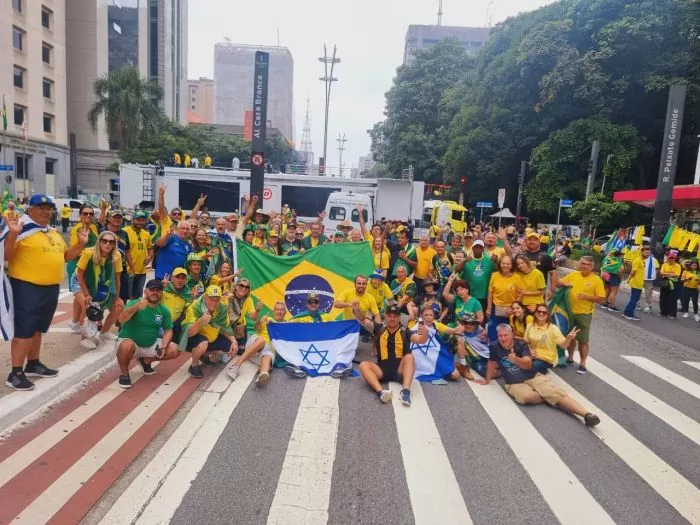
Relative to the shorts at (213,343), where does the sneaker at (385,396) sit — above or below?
below

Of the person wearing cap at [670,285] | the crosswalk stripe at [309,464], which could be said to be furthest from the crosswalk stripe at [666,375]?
the crosswalk stripe at [309,464]

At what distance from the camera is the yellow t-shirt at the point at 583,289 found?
7.18 meters

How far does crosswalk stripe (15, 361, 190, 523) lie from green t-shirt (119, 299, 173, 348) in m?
0.60

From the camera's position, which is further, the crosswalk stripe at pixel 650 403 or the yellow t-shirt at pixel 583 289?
the yellow t-shirt at pixel 583 289

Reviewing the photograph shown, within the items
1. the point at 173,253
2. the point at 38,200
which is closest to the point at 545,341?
the point at 173,253

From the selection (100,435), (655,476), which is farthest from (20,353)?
Result: (655,476)

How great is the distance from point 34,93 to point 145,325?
140 feet

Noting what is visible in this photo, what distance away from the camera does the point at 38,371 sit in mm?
5660

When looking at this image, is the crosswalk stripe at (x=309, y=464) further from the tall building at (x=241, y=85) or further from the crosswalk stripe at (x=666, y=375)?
the tall building at (x=241, y=85)

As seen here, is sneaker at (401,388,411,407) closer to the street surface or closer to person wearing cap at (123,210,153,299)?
the street surface

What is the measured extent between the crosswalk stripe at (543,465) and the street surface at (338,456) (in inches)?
0.7

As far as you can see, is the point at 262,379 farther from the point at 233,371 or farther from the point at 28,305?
the point at 28,305

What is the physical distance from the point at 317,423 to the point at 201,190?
20191 millimetres

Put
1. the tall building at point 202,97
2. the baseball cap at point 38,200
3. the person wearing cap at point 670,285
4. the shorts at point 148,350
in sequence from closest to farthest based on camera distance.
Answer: the baseball cap at point 38,200 → the shorts at point 148,350 → the person wearing cap at point 670,285 → the tall building at point 202,97
